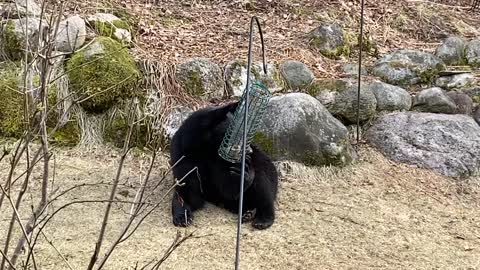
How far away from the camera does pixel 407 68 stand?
279 inches

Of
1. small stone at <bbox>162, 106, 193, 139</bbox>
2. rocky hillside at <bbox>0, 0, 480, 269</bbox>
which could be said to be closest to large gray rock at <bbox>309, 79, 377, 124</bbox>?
rocky hillside at <bbox>0, 0, 480, 269</bbox>

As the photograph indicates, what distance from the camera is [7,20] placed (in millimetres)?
6324

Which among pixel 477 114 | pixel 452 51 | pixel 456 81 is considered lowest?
pixel 477 114

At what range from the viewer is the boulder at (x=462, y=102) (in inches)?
256

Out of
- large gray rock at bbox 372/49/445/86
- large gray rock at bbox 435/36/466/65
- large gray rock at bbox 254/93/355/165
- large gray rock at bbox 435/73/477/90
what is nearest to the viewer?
large gray rock at bbox 254/93/355/165

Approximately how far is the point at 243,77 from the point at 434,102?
79.8 inches

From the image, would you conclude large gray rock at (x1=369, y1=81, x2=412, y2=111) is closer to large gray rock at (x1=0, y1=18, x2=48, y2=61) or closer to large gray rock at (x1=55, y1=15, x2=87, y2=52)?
large gray rock at (x1=55, y1=15, x2=87, y2=52)

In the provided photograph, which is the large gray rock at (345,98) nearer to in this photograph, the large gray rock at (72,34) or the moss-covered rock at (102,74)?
the moss-covered rock at (102,74)

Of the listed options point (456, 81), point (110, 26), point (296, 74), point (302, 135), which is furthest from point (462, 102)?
point (110, 26)

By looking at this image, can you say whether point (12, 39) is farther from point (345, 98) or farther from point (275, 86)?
point (345, 98)

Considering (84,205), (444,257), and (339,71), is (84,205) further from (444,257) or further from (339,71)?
(339,71)

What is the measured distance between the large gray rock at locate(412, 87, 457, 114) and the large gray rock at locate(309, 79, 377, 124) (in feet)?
1.68

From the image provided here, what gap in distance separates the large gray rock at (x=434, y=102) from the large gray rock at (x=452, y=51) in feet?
3.24

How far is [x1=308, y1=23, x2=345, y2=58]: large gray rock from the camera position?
7.55 m
